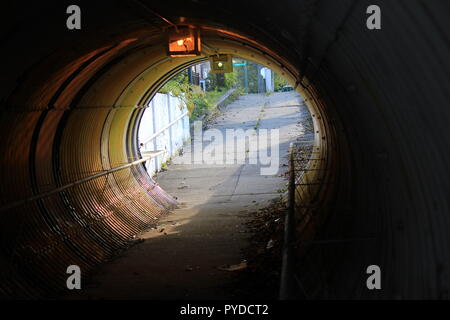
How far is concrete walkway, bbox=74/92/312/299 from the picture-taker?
9367 mm

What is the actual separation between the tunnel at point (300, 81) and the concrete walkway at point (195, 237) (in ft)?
1.97

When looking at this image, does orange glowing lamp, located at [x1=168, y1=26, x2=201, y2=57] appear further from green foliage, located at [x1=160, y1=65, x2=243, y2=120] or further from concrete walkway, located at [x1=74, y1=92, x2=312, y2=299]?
green foliage, located at [x1=160, y1=65, x2=243, y2=120]

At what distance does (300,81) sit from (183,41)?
236 centimetres

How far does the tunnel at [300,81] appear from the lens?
146 inches

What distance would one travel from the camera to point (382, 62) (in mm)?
3971

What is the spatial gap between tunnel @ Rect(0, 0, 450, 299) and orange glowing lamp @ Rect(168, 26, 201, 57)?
0.20 m

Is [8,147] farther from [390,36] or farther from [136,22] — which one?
[390,36]

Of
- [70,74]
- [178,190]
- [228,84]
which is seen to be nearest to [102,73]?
[70,74]

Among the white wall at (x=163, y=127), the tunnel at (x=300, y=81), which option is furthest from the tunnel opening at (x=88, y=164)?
the white wall at (x=163, y=127)

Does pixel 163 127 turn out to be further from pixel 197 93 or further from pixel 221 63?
pixel 197 93

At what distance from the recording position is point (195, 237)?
42.8 feet

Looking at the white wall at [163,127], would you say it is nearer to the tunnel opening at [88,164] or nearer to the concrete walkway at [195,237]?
the concrete walkway at [195,237]

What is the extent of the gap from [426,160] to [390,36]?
77 cm

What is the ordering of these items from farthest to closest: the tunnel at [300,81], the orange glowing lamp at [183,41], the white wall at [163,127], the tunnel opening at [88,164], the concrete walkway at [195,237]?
the white wall at [163,127]
the orange glowing lamp at [183,41]
the tunnel opening at [88,164]
the concrete walkway at [195,237]
the tunnel at [300,81]
